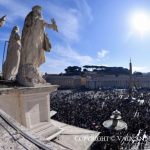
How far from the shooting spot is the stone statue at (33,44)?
6.17 m

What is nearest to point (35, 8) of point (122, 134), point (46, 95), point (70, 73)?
point (46, 95)

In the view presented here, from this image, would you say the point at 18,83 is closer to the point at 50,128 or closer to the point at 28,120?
the point at 28,120

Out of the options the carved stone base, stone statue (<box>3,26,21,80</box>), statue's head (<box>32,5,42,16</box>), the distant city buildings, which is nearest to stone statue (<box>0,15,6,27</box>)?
stone statue (<box>3,26,21,80</box>)

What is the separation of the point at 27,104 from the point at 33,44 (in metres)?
1.58

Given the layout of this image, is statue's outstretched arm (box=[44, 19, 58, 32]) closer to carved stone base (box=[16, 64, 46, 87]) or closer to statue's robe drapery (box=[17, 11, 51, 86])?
statue's robe drapery (box=[17, 11, 51, 86])

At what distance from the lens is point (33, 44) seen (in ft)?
21.2

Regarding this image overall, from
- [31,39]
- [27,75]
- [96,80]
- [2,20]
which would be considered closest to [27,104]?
[27,75]

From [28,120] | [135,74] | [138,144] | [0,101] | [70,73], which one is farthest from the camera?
[135,74]

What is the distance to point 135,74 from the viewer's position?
441 feet

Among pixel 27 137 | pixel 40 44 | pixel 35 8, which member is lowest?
pixel 27 137

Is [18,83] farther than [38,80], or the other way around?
[38,80]

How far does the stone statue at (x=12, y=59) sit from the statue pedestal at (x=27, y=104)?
0.69 metres

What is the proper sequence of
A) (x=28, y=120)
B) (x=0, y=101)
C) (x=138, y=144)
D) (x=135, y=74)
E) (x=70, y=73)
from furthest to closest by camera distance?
(x=135, y=74) < (x=70, y=73) < (x=138, y=144) < (x=28, y=120) < (x=0, y=101)

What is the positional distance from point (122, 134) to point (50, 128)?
1139 centimetres
